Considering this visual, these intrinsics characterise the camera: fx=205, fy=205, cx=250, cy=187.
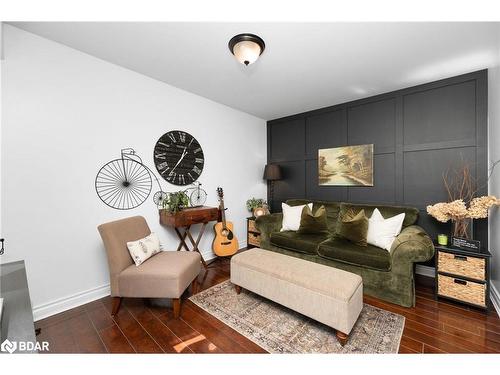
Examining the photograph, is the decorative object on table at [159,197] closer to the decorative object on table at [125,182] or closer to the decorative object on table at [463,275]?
the decorative object on table at [125,182]

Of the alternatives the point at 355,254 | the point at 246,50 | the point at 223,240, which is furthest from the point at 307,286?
the point at 246,50

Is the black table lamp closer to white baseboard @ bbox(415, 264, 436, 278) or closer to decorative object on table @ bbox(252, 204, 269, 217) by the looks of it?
decorative object on table @ bbox(252, 204, 269, 217)

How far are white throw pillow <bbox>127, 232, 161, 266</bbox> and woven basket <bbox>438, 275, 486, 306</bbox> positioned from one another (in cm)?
304

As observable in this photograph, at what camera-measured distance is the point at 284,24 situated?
1662mm

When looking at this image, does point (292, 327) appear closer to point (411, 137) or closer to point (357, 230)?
point (357, 230)

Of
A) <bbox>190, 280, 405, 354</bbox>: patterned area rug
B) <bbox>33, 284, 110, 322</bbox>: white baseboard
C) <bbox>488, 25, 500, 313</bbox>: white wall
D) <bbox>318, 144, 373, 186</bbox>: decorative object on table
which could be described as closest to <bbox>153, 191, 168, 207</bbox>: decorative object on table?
A: <bbox>33, 284, 110, 322</bbox>: white baseboard

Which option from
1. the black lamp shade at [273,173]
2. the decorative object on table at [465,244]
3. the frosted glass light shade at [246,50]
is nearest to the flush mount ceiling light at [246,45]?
the frosted glass light shade at [246,50]

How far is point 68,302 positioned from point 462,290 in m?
3.85

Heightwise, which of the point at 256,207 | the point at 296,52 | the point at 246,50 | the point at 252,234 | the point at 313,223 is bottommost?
the point at 252,234

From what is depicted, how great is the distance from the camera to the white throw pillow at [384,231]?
2330mm

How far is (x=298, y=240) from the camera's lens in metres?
2.73

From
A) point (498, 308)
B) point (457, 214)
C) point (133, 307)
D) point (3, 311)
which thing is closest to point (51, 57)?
point (3, 311)
